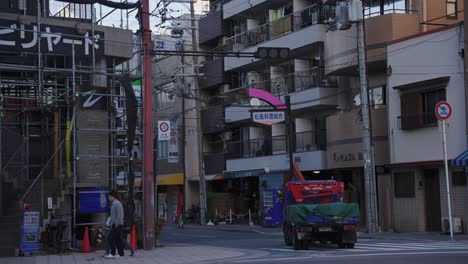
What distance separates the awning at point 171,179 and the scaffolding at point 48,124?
87.6 feet

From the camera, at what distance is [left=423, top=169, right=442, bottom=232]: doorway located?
1240 inches

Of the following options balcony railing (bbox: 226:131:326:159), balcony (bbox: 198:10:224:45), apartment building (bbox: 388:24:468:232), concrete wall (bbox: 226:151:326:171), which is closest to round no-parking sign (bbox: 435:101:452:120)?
apartment building (bbox: 388:24:468:232)

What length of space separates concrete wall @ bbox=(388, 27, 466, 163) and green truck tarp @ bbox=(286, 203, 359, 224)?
919cm

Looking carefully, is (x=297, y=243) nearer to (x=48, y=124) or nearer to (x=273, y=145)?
(x=48, y=124)

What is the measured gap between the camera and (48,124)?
2778 cm

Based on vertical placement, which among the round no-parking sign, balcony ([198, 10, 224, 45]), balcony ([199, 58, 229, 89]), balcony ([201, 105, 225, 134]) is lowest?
the round no-parking sign

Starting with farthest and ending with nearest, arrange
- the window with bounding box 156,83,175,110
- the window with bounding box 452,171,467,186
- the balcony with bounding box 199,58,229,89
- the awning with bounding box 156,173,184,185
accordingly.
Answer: the window with bounding box 156,83,175,110 < the awning with bounding box 156,173,184,185 < the balcony with bounding box 199,58,229,89 < the window with bounding box 452,171,467,186

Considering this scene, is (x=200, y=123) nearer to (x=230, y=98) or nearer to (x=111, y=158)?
(x=230, y=98)

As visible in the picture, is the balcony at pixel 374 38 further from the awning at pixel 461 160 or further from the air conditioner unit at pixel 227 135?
the air conditioner unit at pixel 227 135

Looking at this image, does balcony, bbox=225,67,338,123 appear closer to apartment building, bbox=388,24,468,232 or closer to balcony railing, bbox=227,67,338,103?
balcony railing, bbox=227,67,338,103

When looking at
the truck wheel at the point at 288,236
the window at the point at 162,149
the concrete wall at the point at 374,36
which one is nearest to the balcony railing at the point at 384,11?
the concrete wall at the point at 374,36

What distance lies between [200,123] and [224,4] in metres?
9.40

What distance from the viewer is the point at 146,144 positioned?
78.4 ft

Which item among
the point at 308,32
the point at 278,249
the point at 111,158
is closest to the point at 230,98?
the point at 308,32
